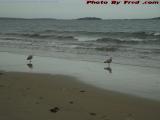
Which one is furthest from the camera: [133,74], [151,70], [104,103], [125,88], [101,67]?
[101,67]

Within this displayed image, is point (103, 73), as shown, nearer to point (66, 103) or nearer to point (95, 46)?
point (66, 103)

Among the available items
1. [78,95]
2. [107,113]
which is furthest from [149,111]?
[78,95]

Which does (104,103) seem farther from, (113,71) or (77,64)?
(77,64)

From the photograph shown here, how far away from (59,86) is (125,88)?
1918mm

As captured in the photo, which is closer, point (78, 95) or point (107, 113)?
point (107, 113)

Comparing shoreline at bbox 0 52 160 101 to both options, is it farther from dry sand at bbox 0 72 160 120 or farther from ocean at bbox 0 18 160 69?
ocean at bbox 0 18 160 69

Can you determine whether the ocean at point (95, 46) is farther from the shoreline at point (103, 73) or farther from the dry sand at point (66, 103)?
the dry sand at point (66, 103)

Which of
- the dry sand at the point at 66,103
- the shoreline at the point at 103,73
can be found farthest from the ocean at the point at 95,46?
the dry sand at the point at 66,103

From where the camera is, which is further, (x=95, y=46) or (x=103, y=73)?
(x=95, y=46)

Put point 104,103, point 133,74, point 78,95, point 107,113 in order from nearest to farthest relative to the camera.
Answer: point 107,113 < point 104,103 < point 78,95 < point 133,74

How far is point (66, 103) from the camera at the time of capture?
24.7 feet

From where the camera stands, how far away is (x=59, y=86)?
32.1 feet

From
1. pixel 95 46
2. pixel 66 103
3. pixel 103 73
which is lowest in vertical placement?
pixel 66 103

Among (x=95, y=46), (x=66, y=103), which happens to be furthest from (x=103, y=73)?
(x=95, y=46)
